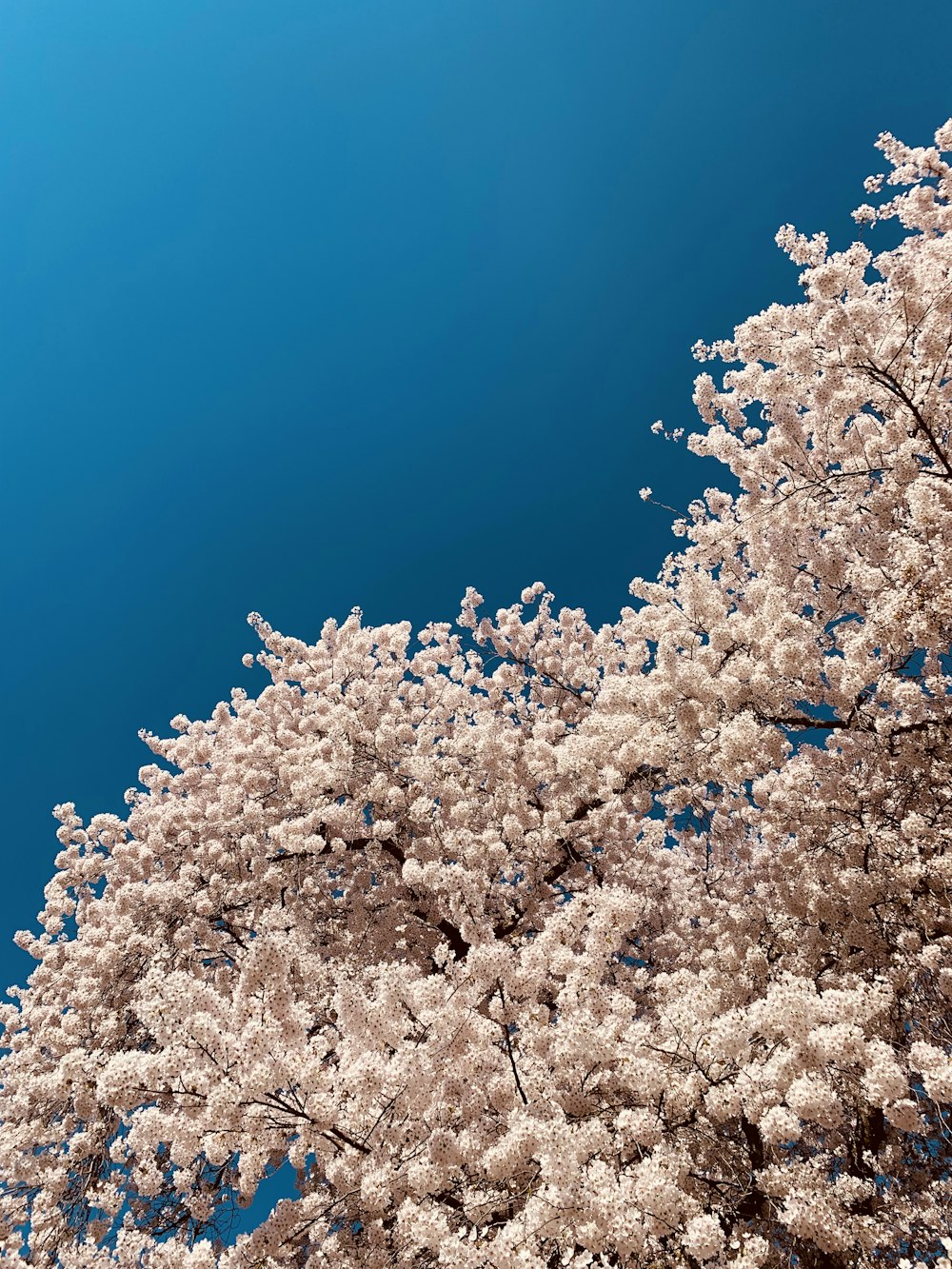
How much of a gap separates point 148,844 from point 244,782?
7.20 feet

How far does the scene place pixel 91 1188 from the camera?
7746 millimetres

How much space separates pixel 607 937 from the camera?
6.47 m

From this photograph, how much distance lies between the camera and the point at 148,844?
1210cm

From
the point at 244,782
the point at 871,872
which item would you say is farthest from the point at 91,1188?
the point at 871,872

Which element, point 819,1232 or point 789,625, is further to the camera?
point 789,625

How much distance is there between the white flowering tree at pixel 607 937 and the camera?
515 centimetres

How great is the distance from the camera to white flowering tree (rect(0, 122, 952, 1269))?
16.9 feet

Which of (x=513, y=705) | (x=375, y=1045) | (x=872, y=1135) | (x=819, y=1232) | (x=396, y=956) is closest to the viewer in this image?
(x=819, y=1232)

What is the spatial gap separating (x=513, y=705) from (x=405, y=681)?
282cm

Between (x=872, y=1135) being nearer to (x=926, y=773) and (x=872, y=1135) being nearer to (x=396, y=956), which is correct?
(x=926, y=773)

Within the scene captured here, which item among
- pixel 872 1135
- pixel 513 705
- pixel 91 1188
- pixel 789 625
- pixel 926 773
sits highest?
pixel 513 705

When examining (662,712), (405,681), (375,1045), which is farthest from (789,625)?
(405,681)

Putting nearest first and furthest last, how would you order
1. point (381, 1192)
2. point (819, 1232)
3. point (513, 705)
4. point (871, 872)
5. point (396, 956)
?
point (819, 1232) → point (381, 1192) → point (871, 872) → point (396, 956) → point (513, 705)

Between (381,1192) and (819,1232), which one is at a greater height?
(381,1192)
